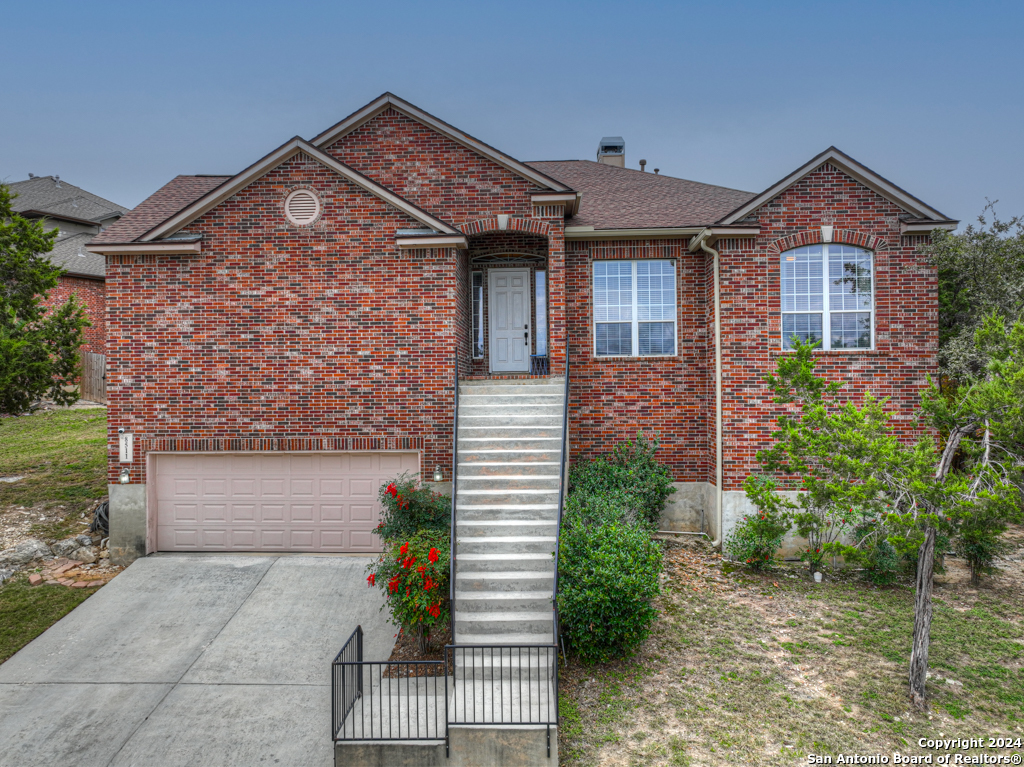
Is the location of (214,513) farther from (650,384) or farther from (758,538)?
(758,538)

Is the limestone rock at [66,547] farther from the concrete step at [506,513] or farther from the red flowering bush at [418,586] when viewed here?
the concrete step at [506,513]

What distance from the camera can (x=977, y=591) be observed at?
28.6 feet

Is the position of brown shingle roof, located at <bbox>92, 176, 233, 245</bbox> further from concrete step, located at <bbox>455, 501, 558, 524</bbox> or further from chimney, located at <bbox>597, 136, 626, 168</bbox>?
chimney, located at <bbox>597, 136, 626, 168</bbox>

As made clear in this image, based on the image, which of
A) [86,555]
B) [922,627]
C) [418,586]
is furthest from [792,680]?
[86,555]

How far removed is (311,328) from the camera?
1043cm

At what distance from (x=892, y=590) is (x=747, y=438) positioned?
3093 mm

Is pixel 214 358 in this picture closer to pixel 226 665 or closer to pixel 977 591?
pixel 226 665

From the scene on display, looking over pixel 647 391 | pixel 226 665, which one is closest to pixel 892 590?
pixel 647 391

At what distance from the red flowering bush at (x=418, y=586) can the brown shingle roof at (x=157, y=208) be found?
298 inches

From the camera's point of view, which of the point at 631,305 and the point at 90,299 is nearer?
the point at 631,305

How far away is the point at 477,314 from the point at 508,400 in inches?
129

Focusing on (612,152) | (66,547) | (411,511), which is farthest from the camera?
(612,152)

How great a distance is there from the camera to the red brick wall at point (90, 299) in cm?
2277

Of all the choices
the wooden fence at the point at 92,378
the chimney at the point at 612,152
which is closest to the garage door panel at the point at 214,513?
the chimney at the point at 612,152
